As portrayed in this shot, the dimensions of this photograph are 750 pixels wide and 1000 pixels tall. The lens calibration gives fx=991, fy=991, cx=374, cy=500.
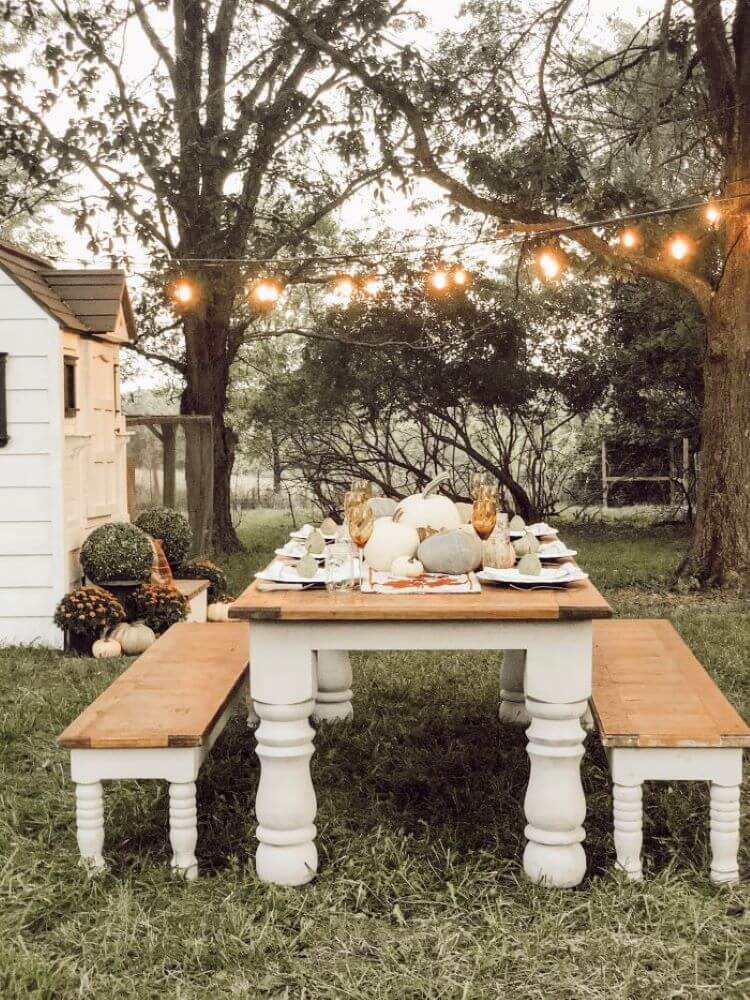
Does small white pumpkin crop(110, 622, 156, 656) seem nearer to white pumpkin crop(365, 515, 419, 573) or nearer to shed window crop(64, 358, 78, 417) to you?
shed window crop(64, 358, 78, 417)

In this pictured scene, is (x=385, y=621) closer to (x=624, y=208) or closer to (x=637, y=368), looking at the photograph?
(x=624, y=208)

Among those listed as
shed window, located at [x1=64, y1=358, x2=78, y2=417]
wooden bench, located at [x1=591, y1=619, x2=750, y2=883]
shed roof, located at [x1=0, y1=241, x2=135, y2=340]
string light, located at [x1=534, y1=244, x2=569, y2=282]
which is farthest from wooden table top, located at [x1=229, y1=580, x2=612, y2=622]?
string light, located at [x1=534, y1=244, x2=569, y2=282]

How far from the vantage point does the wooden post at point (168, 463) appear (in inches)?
376

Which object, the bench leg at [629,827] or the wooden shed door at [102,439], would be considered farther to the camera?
the wooden shed door at [102,439]

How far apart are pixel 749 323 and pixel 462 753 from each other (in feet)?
19.2

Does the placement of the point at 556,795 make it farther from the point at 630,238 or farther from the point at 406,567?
the point at 630,238

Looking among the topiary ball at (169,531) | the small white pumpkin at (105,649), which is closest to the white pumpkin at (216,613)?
the topiary ball at (169,531)

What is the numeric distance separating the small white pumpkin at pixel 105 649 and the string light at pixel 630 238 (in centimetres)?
554

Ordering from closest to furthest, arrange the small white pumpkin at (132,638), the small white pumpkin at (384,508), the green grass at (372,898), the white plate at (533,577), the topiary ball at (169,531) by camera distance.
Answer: the green grass at (372,898) < the white plate at (533,577) < the small white pumpkin at (384,508) < the small white pumpkin at (132,638) < the topiary ball at (169,531)

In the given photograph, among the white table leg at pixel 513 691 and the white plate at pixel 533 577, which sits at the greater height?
the white plate at pixel 533 577

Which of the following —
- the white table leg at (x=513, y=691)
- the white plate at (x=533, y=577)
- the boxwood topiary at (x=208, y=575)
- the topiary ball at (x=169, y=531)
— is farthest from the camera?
the boxwood topiary at (x=208, y=575)

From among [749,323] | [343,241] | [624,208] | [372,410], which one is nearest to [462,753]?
[749,323]

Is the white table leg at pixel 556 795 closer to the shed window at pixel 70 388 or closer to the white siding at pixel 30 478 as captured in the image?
the white siding at pixel 30 478

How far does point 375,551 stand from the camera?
3.64 metres
